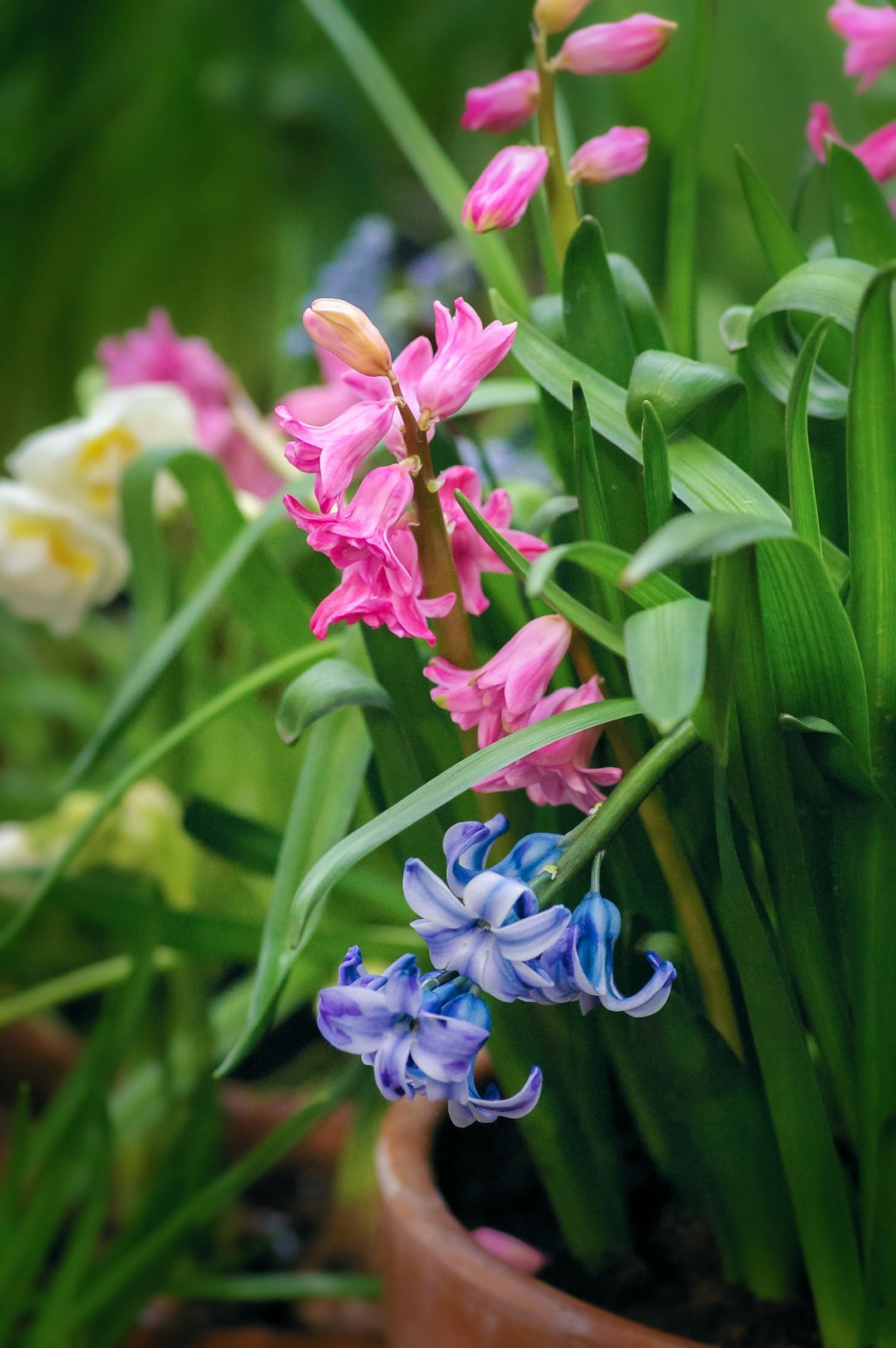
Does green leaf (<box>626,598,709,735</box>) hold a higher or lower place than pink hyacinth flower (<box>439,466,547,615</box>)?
higher

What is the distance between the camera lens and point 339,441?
281mm

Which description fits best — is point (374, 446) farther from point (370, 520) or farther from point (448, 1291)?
point (448, 1291)

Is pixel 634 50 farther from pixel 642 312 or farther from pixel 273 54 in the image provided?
pixel 273 54

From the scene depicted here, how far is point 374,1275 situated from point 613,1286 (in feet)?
0.90

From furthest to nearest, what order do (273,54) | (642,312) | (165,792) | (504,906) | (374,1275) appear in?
1. (273,54)
2. (165,792)
3. (374,1275)
4. (642,312)
5. (504,906)

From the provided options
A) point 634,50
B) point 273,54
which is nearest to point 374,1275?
point 634,50

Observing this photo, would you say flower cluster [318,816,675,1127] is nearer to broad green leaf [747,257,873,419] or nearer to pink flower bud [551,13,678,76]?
broad green leaf [747,257,873,419]

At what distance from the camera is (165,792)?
2.35ft

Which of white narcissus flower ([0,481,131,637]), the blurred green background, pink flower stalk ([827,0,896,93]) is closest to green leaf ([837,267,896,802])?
pink flower stalk ([827,0,896,93])

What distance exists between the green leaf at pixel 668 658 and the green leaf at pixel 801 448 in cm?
7

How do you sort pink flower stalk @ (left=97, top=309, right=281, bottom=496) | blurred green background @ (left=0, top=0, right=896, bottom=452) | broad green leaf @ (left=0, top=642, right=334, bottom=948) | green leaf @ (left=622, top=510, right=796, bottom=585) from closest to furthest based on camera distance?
green leaf @ (left=622, top=510, right=796, bottom=585), broad green leaf @ (left=0, top=642, right=334, bottom=948), pink flower stalk @ (left=97, top=309, right=281, bottom=496), blurred green background @ (left=0, top=0, right=896, bottom=452)

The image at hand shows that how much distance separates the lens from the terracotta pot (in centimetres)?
32

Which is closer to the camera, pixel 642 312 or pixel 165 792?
pixel 642 312

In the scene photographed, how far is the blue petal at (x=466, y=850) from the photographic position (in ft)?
0.85
